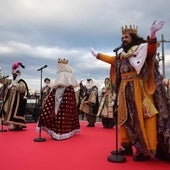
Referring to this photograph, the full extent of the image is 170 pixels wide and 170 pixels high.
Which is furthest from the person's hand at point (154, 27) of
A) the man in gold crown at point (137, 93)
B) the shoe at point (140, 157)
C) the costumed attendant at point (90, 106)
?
the costumed attendant at point (90, 106)

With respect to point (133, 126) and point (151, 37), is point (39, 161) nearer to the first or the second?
point (133, 126)

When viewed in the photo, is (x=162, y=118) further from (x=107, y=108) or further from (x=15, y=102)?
(x=107, y=108)

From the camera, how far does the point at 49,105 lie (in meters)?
5.79

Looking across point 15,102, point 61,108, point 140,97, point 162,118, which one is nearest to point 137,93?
point 140,97

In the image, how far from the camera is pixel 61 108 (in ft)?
19.1

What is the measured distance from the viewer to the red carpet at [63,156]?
3385mm

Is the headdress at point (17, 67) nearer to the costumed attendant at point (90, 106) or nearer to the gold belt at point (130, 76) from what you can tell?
the costumed attendant at point (90, 106)

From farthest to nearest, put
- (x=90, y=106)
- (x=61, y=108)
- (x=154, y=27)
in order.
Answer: (x=90, y=106) → (x=61, y=108) → (x=154, y=27)

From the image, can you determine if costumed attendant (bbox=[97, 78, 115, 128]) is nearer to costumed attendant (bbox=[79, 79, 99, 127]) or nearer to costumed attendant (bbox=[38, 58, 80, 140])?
costumed attendant (bbox=[79, 79, 99, 127])

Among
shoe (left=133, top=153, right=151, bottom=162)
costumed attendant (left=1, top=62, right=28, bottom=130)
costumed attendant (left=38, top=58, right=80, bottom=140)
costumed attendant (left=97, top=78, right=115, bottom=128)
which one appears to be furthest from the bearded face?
costumed attendant (left=97, top=78, right=115, bottom=128)

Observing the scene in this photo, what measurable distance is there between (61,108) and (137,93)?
2.39m

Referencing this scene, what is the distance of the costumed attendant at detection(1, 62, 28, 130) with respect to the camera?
728cm

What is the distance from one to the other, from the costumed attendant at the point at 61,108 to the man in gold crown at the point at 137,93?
1.93 meters

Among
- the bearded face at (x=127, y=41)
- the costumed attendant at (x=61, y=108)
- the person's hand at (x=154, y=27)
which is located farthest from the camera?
the costumed attendant at (x=61, y=108)
